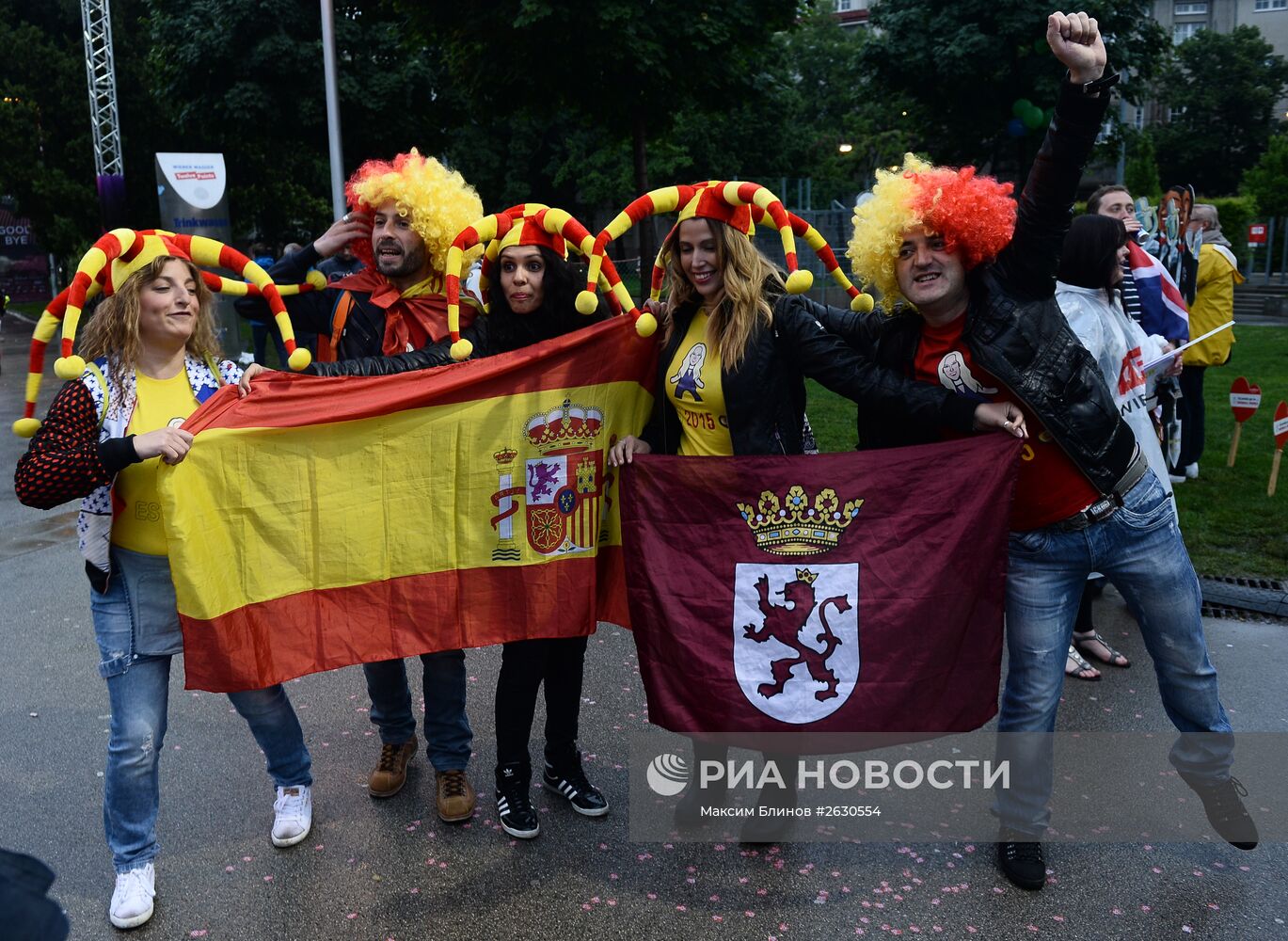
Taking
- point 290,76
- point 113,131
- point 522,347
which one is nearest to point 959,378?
point 522,347

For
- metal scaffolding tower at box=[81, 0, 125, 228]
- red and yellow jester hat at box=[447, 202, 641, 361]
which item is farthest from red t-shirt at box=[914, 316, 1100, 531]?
metal scaffolding tower at box=[81, 0, 125, 228]

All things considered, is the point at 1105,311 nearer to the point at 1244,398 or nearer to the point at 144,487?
the point at 144,487

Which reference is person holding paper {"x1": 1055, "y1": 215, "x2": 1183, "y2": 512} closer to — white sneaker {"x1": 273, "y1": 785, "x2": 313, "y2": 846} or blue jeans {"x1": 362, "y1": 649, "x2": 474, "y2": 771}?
blue jeans {"x1": 362, "y1": 649, "x2": 474, "y2": 771}

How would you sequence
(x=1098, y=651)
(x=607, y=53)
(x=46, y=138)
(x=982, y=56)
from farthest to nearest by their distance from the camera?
(x=46, y=138)
(x=982, y=56)
(x=607, y=53)
(x=1098, y=651)

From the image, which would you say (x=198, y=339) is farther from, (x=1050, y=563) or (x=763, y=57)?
(x=763, y=57)

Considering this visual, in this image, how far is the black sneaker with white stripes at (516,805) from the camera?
147 inches

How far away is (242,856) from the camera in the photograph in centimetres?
367

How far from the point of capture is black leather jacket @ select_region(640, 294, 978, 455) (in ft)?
10.8

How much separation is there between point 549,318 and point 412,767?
1.78m

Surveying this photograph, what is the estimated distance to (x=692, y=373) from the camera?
353cm

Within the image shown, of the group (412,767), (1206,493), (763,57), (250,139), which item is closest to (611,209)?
(250,139)

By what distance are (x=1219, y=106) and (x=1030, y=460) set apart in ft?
197

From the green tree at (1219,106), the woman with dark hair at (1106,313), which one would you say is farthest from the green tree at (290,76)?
the green tree at (1219,106)

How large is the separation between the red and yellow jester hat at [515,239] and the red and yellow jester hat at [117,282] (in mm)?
493
